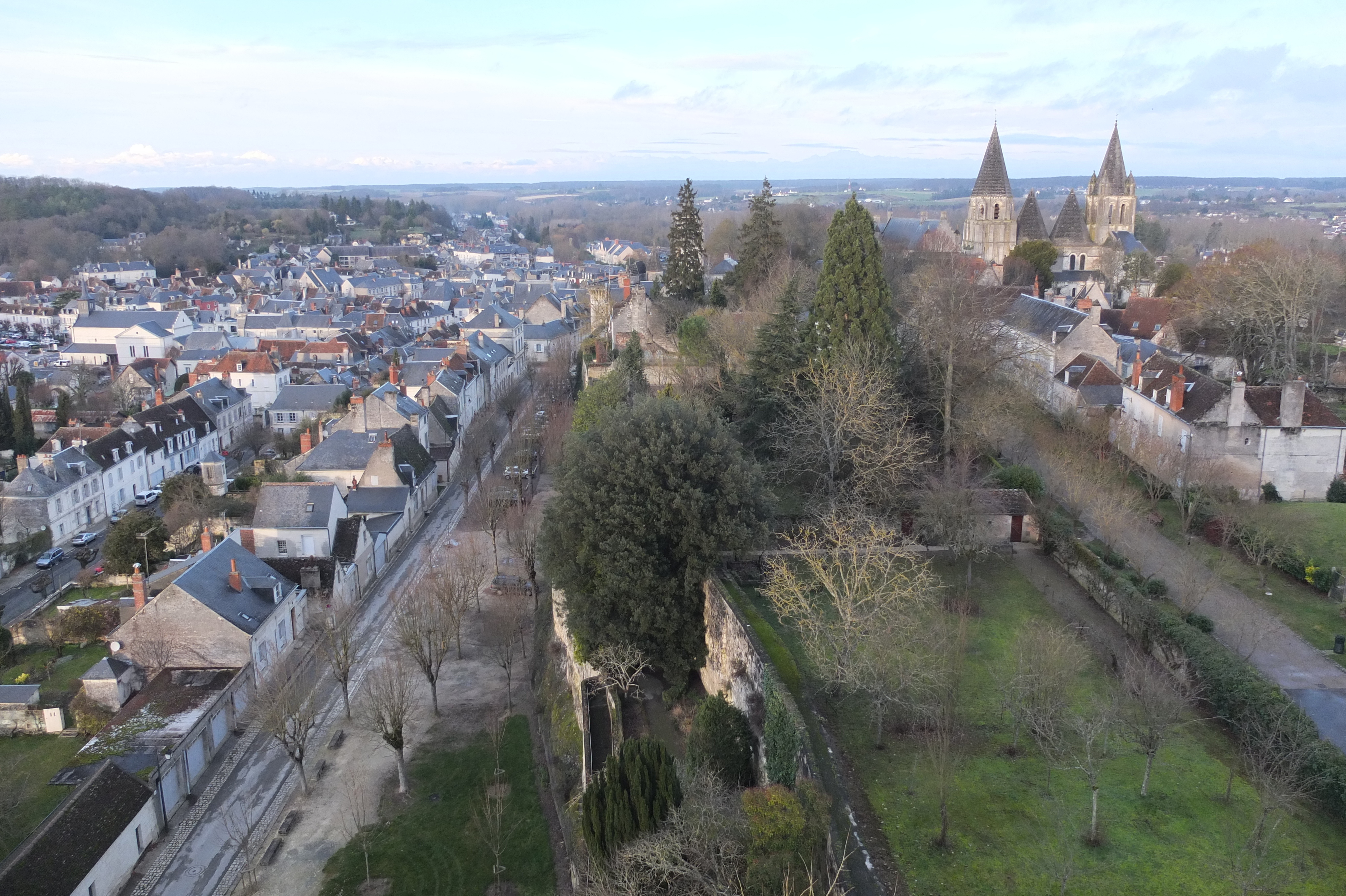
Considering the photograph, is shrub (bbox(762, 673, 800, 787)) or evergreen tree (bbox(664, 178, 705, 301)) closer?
shrub (bbox(762, 673, 800, 787))

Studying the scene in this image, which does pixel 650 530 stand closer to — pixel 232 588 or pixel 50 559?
pixel 232 588

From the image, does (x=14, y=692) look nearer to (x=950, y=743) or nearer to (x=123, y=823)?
(x=123, y=823)

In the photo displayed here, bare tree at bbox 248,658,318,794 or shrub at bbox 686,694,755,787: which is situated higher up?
shrub at bbox 686,694,755,787

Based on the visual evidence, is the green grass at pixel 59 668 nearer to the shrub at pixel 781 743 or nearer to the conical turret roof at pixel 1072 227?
the shrub at pixel 781 743

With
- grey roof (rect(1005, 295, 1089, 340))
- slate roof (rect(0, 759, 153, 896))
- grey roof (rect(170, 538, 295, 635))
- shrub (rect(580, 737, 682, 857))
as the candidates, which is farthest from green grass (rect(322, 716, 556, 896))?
grey roof (rect(1005, 295, 1089, 340))

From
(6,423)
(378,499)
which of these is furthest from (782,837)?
(6,423)

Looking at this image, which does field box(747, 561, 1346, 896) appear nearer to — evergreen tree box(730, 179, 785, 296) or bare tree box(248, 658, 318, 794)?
bare tree box(248, 658, 318, 794)
